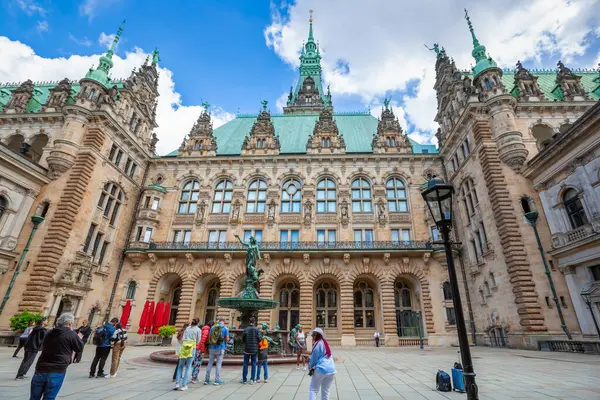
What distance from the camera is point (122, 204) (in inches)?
1066

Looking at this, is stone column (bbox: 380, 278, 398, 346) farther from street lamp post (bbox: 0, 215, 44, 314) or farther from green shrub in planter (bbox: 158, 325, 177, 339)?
street lamp post (bbox: 0, 215, 44, 314)

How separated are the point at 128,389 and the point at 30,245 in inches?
746

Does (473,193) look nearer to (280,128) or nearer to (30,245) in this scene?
(280,128)

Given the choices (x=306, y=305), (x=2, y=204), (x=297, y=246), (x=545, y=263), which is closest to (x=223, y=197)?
(x=297, y=246)

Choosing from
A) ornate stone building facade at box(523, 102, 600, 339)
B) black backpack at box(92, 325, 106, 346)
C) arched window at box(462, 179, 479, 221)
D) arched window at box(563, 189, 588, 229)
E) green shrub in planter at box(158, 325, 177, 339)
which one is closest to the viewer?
black backpack at box(92, 325, 106, 346)

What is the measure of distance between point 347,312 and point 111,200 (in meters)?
21.9

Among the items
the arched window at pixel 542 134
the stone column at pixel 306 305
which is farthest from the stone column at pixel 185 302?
the arched window at pixel 542 134

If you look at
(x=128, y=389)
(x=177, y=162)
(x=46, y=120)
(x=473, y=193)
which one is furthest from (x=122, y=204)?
(x=473, y=193)

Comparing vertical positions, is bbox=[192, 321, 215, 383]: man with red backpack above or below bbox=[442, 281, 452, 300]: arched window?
below

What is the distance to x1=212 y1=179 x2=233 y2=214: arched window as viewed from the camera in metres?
29.2

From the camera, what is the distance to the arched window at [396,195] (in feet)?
92.6

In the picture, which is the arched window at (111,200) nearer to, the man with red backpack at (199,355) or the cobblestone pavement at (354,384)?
the cobblestone pavement at (354,384)

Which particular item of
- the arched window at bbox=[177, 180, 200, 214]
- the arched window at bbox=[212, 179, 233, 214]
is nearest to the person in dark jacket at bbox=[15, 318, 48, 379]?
the arched window at bbox=[212, 179, 233, 214]

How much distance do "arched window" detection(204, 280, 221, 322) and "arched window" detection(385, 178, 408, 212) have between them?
57.4ft
